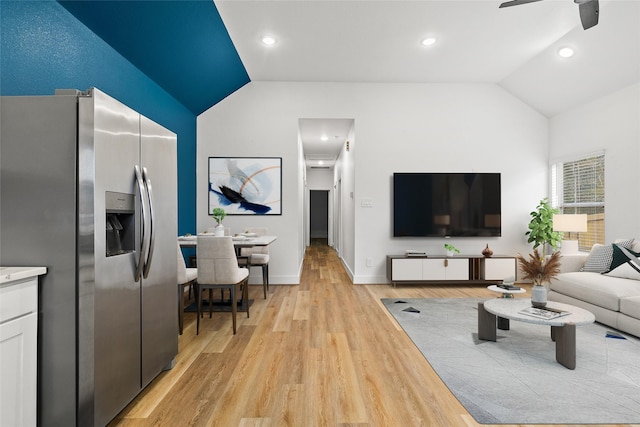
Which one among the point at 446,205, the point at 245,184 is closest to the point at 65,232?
the point at 245,184

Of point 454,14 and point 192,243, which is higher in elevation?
point 454,14

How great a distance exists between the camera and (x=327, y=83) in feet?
17.6

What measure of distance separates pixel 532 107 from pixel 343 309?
14.6 feet

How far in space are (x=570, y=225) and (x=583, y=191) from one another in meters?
0.84

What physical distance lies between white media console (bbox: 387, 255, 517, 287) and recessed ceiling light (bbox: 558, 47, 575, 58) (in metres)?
2.79

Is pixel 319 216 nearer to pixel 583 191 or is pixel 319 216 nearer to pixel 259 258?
pixel 259 258

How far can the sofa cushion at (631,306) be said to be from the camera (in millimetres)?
2887

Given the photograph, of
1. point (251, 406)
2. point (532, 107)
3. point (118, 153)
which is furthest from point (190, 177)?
point (532, 107)

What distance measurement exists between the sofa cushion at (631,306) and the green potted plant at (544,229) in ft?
6.82

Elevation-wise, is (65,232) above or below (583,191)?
below

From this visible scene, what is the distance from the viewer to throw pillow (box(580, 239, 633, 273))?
3658mm

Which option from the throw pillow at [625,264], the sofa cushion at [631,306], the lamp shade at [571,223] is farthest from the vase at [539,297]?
the lamp shade at [571,223]

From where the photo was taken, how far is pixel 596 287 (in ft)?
10.7

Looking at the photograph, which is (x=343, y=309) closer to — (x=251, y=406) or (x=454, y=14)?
(x=251, y=406)
